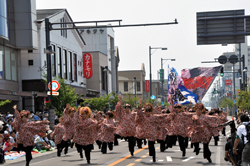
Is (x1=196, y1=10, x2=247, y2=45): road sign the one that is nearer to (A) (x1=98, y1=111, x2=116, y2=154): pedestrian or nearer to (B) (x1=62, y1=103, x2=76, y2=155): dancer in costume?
(A) (x1=98, y1=111, x2=116, y2=154): pedestrian

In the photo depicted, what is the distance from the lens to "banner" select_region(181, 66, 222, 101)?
97.0 feet

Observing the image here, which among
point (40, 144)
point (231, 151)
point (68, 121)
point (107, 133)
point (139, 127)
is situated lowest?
point (40, 144)

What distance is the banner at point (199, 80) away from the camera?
29.6m

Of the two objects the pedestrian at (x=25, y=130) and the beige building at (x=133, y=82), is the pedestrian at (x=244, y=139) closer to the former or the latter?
the pedestrian at (x=25, y=130)

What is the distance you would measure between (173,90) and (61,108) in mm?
7937

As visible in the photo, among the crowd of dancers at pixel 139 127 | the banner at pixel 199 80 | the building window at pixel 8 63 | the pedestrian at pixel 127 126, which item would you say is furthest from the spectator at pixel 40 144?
the building window at pixel 8 63

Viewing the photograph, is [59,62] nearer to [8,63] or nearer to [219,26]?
[8,63]

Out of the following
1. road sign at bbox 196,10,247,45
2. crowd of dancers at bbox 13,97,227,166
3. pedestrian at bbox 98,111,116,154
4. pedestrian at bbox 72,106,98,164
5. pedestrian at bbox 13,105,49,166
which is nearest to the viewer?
pedestrian at bbox 13,105,49,166

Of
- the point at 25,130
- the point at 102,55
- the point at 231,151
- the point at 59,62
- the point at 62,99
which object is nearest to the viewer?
the point at 231,151

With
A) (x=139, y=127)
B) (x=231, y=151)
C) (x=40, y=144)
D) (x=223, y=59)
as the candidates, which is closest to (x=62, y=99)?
(x=40, y=144)

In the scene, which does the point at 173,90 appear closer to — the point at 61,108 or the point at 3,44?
the point at 61,108

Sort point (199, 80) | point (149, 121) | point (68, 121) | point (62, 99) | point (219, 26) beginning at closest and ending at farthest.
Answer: point (149, 121)
point (68, 121)
point (219, 26)
point (199, 80)
point (62, 99)

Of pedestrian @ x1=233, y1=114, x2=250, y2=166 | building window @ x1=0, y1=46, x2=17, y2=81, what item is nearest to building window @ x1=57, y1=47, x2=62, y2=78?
building window @ x1=0, y1=46, x2=17, y2=81

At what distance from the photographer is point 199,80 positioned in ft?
97.3
